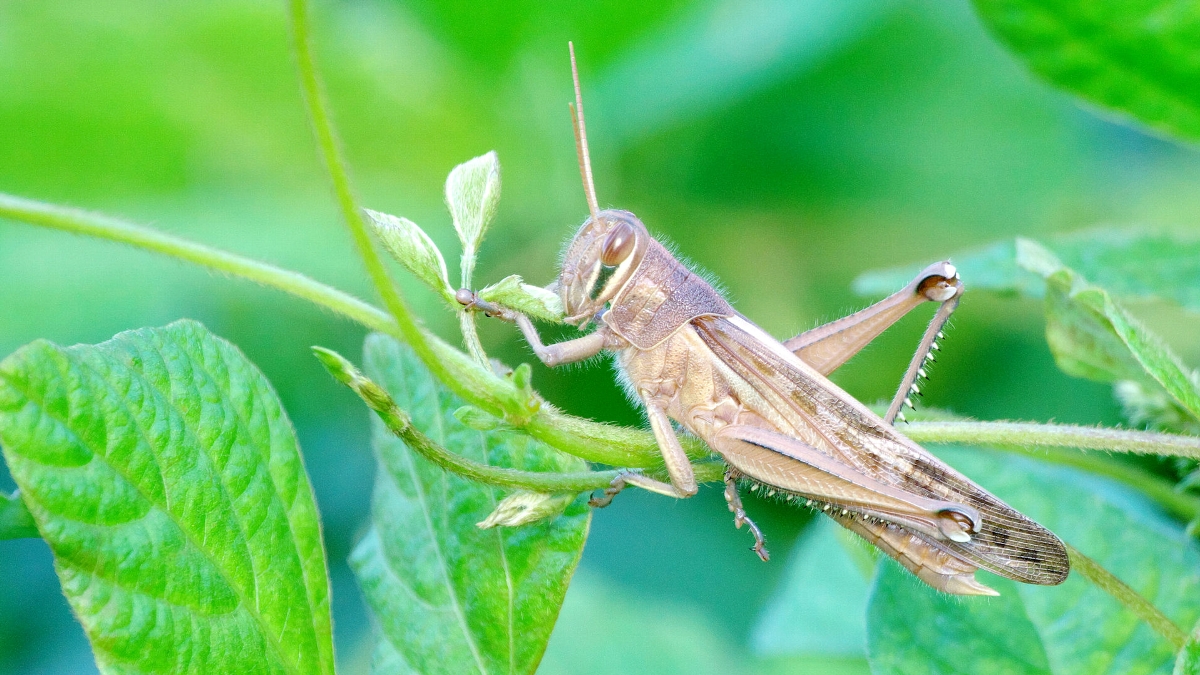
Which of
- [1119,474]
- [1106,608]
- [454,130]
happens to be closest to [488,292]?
[1106,608]

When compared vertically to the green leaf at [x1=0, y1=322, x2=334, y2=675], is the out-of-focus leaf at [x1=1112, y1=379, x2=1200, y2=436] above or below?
below

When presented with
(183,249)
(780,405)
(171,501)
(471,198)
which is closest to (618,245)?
(780,405)

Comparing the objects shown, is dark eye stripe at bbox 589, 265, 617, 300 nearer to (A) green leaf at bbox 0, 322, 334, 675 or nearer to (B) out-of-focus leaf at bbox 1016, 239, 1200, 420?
(B) out-of-focus leaf at bbox 1016, 239, 1200, 420

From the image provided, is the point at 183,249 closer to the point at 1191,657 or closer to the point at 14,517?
the point at 14,517

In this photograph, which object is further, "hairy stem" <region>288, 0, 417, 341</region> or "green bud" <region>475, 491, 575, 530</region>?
"green bud" <region>475, 491, 575, 530</region>

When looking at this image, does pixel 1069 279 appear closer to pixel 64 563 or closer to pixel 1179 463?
pixel 1179 463

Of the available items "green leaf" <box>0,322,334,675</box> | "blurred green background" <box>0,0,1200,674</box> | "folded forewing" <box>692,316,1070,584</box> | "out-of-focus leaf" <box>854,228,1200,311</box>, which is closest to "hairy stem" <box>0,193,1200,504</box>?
"green leaf" <box>0,322,334,675</box>
